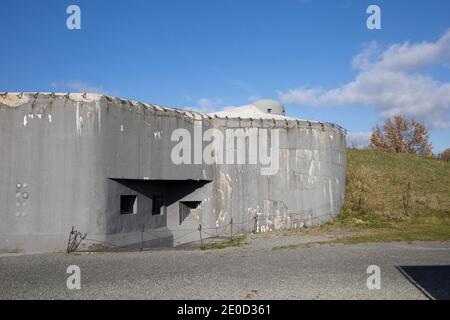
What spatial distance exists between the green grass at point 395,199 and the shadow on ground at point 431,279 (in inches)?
190

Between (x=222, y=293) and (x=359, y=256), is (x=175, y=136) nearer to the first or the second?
(x=359, y=256)

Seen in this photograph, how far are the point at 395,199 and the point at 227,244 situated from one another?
39.6 feet

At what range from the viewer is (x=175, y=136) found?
17.1 m

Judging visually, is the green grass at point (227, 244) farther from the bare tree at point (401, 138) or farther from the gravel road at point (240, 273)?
the bare tree at point (401, 138)

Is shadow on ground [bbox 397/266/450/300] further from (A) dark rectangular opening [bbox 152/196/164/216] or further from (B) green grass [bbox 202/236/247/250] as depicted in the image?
(A) dark rectangular opening [bbox 152/196/164/216]

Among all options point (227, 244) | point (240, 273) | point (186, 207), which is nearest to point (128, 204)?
point (186, 207)

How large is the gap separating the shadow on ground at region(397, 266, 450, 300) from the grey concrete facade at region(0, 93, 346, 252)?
29.7 ft

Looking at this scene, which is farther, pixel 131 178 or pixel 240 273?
pixel 131 178

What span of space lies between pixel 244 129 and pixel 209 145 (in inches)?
65.9

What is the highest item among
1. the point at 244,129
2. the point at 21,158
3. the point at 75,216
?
the point at 244,129

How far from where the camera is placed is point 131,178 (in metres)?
15.2

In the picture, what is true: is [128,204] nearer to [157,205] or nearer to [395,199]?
[157,205]

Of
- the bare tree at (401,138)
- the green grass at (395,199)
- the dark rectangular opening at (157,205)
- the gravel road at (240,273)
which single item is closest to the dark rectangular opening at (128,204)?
the dark rectangular opening at (157,205)
